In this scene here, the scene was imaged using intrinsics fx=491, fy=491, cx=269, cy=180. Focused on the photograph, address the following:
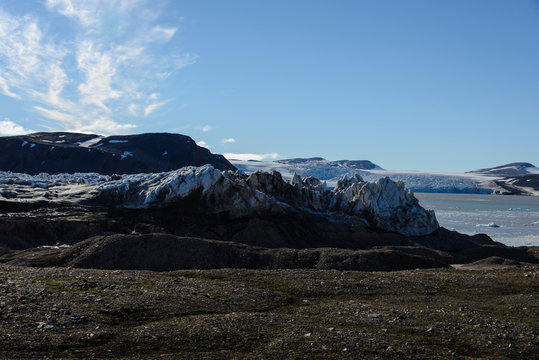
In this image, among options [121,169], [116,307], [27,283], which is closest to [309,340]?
[116,307]

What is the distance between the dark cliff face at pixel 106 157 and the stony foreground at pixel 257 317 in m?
108

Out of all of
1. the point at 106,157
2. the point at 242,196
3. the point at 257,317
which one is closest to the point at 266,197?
the point at 242,196

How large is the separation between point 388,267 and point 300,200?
78.1 feet

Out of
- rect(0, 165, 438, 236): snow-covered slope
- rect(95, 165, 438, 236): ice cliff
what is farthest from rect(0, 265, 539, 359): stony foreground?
rect(0, 165, 438, 236): snow-covered slope

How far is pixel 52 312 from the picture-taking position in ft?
47.7

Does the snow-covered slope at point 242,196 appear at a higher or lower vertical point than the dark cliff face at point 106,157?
lower

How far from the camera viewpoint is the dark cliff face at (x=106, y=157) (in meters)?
125

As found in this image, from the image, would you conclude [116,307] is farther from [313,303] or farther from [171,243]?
[171,243]


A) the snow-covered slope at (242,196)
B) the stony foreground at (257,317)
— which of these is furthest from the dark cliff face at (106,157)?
the stony foreground at (257,317)

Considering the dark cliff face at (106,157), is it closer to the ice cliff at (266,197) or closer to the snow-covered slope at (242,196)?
the snow-covered slope at (242,196)

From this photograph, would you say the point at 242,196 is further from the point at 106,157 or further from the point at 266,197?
the point at 106,157

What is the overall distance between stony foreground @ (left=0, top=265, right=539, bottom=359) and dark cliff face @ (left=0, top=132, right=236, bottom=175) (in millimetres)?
107683

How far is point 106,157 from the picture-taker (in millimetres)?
130375

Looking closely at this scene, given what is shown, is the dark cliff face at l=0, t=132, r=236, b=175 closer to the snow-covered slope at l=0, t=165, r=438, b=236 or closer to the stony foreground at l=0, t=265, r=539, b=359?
the snow-covered slope at l=0, t=165, r=438, b=236
